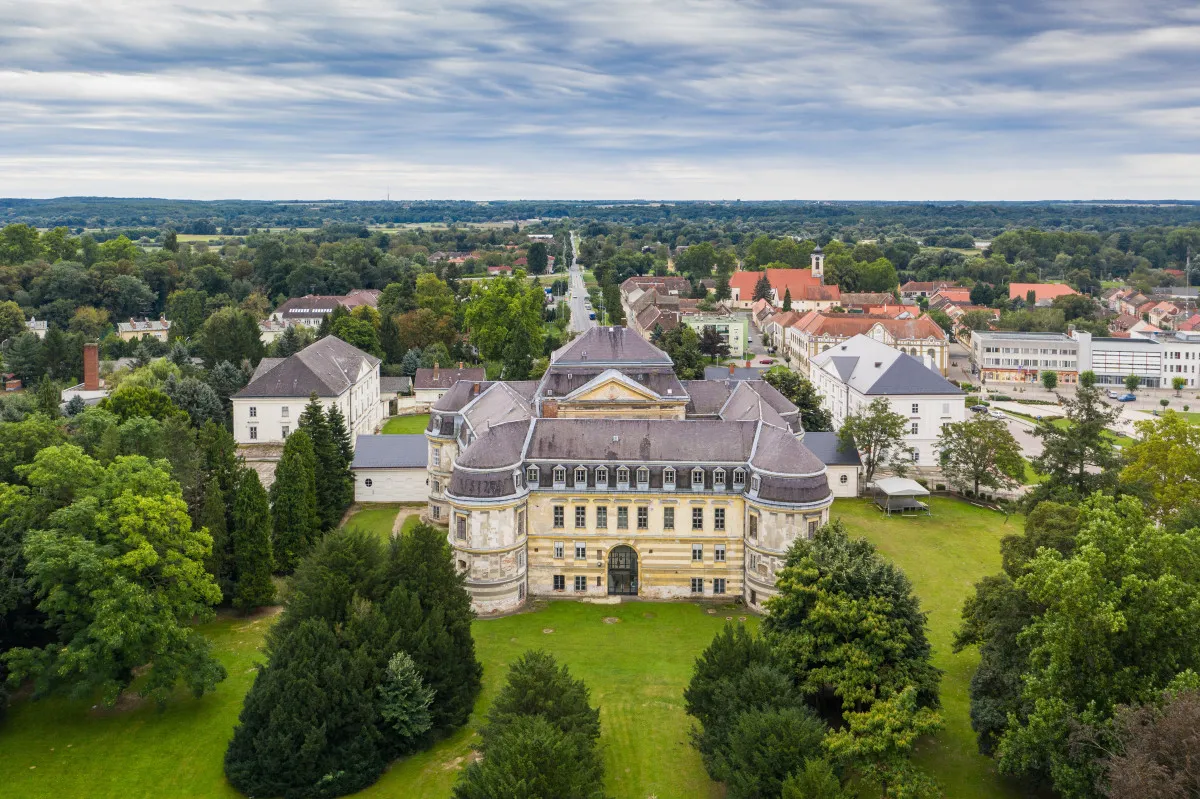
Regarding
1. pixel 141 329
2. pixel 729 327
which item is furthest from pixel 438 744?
pixel 141 329

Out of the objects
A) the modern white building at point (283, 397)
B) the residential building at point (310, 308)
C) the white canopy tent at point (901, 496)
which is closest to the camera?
the white canopy tent at point (901, 496)

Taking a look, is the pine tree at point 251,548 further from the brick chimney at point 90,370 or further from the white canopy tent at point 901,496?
the brick chimney at point 90,370

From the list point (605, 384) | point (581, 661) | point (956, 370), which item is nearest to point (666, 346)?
point (605, 384)

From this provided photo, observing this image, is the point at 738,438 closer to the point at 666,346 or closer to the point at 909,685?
the point at 909,685

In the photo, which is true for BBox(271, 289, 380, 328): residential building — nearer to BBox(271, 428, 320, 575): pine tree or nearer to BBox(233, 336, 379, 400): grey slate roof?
BBox(233, 336, 379, 400): grey slate roof

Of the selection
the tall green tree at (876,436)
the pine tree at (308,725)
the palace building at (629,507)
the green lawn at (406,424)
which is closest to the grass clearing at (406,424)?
the green lawn at (406,424)

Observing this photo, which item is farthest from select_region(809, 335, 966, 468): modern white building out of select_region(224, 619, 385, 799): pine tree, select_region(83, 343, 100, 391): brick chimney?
select_region(83, 343, 100, 391): brick chimney
